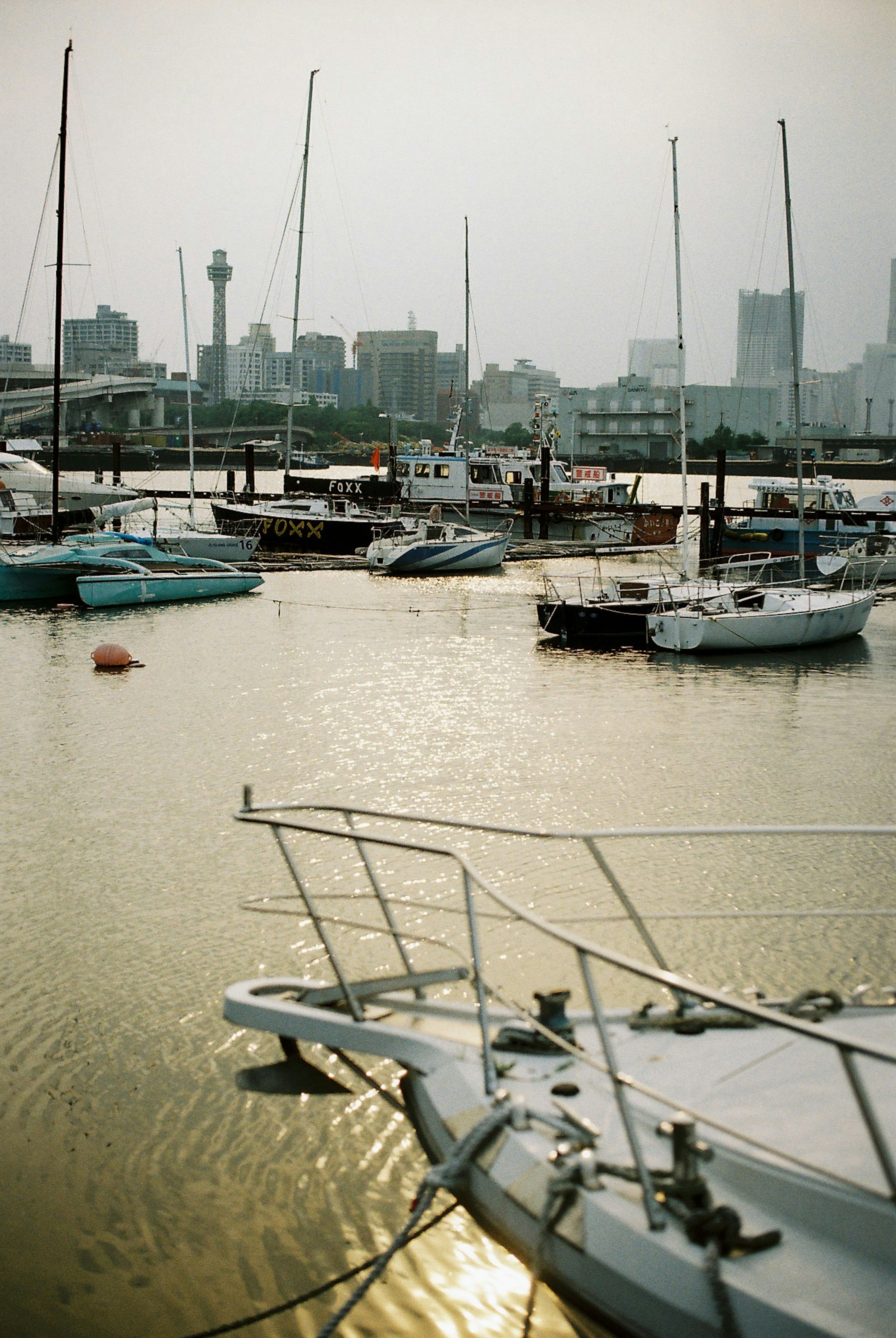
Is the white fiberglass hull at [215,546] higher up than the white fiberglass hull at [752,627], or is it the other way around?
the white fiberglass hull at [215,546]

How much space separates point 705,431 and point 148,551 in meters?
147

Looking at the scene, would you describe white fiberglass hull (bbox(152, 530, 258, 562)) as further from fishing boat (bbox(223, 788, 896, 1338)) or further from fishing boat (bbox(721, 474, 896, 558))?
fishing boat (bbox(223, 788, 896, 1338))

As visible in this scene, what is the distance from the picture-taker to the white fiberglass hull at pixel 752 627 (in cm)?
2297

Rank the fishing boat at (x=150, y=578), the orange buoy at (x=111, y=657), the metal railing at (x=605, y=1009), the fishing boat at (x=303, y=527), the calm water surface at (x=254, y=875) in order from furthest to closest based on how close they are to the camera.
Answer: the fishing boat at (x=303, y=527)
the fishing boat at (x=150, y=578)
the orange buoy at (x=111, y=657)
the calm water surface at (x=254, y=875)
the metal railing at (x=605, y=1009)

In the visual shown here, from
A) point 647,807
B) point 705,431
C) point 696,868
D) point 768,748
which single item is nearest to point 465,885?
point 696,868

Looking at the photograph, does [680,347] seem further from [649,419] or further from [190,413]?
[649,419]

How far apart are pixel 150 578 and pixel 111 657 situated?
27.9 ft

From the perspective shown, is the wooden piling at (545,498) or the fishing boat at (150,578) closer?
the fishing boat at (150,578)

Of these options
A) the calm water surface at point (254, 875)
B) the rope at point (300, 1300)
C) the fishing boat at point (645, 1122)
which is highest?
the fishing boat at point (645, 1122)

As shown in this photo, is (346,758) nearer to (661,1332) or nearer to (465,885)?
(465,885)

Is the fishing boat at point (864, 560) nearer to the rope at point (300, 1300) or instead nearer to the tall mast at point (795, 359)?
the tall mast at point (795, 359)

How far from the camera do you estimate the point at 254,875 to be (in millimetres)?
9992

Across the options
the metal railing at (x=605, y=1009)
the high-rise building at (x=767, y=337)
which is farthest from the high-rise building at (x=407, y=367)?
the metal railing at (x=605, y=1009)

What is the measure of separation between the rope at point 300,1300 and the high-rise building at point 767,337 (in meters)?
26.4
